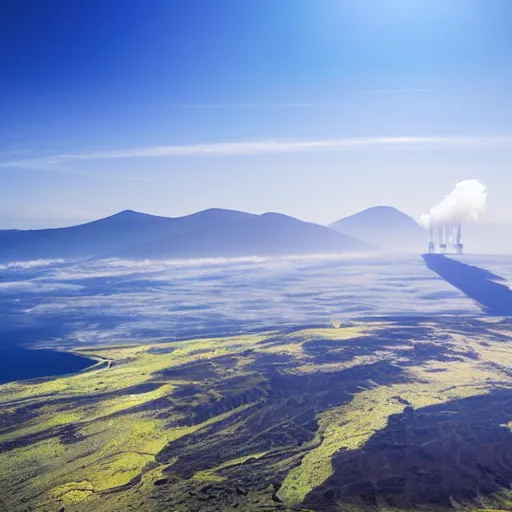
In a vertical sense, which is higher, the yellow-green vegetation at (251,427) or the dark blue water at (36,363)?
the yellow-green vegetation at (251,427)

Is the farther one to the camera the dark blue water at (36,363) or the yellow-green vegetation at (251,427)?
the dark blue water at (36,363)

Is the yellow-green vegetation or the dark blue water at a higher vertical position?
the yellow-green vegetation

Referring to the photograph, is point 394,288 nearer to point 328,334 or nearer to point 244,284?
point 244,284

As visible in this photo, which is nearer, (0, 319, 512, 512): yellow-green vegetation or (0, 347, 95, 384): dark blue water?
(0, 319, 512, 512): yellow-green vegetation

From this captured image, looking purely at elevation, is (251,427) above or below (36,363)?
above
